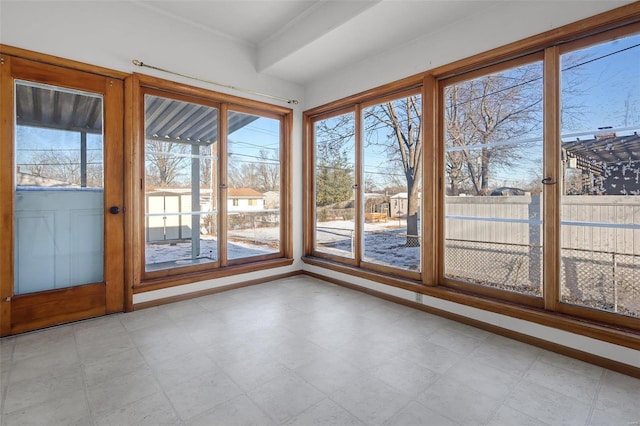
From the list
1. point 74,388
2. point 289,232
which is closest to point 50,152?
point 74,388

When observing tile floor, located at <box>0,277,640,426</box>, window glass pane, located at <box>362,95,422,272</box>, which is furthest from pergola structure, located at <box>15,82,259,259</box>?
window glass pane, located at <box>362,95,422,272</box>

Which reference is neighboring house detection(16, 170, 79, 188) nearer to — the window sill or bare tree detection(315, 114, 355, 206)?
the window sill

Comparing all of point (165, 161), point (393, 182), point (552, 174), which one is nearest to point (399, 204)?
point (393, 182)

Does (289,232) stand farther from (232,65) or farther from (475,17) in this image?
(475,17)

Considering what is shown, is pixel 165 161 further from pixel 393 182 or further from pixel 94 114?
pixel 393 182

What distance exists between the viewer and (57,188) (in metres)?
2.72

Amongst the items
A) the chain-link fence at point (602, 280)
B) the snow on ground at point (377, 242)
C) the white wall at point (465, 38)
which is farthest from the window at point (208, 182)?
the chain-link fence at point (602, 280)

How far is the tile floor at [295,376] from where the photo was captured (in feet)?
5.16

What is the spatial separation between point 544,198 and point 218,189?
10.7 ft

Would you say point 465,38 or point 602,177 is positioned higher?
point 465,38

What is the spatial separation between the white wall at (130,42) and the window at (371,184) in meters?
0.99

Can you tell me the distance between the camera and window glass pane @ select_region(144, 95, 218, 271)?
3.29 m

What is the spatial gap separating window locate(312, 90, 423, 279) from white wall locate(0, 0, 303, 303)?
3.25 feet

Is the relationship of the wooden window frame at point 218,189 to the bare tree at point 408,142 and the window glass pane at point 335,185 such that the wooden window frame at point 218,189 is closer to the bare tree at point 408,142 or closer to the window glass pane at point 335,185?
the window glass pane at point 335,185
